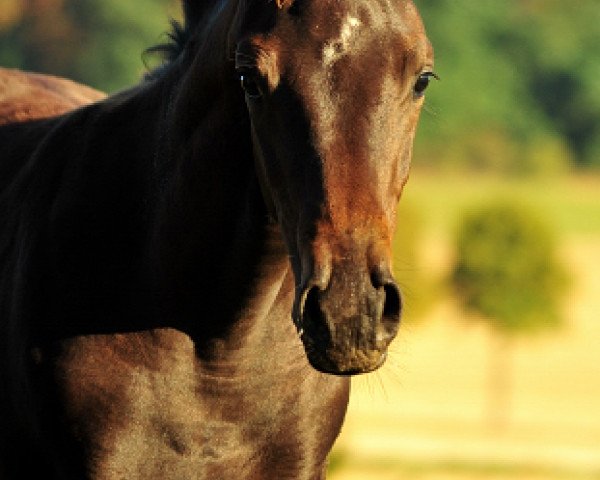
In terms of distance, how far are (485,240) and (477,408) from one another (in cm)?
508

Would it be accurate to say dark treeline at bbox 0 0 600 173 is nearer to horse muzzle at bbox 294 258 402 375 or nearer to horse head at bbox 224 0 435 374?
horse head at bbox 224 0 435 374

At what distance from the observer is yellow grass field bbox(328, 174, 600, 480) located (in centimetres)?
1870

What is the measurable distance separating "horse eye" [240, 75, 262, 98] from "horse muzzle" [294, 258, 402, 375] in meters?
0.53

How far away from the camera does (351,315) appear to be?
3549 mm

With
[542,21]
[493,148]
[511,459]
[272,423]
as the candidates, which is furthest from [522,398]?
[542,21]

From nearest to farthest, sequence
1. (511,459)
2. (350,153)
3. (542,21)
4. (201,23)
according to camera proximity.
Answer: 1. (350,153)
2. (201,23)
3. (511,459)
4. (542,21)

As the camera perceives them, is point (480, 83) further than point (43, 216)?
Yes

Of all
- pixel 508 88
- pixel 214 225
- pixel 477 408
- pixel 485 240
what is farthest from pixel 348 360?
pixel 508 88

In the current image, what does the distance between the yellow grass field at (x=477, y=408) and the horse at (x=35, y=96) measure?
4.78 meters

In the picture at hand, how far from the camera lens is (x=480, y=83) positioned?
62.4 meters

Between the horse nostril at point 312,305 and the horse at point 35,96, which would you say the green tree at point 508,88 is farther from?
the horse nostril at point 312,305

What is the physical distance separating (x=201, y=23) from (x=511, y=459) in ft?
53.5

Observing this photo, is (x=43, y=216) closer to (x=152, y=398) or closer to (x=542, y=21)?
(x=152, y=398)

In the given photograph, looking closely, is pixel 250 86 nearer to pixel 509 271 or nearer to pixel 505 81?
pixel 509 271
